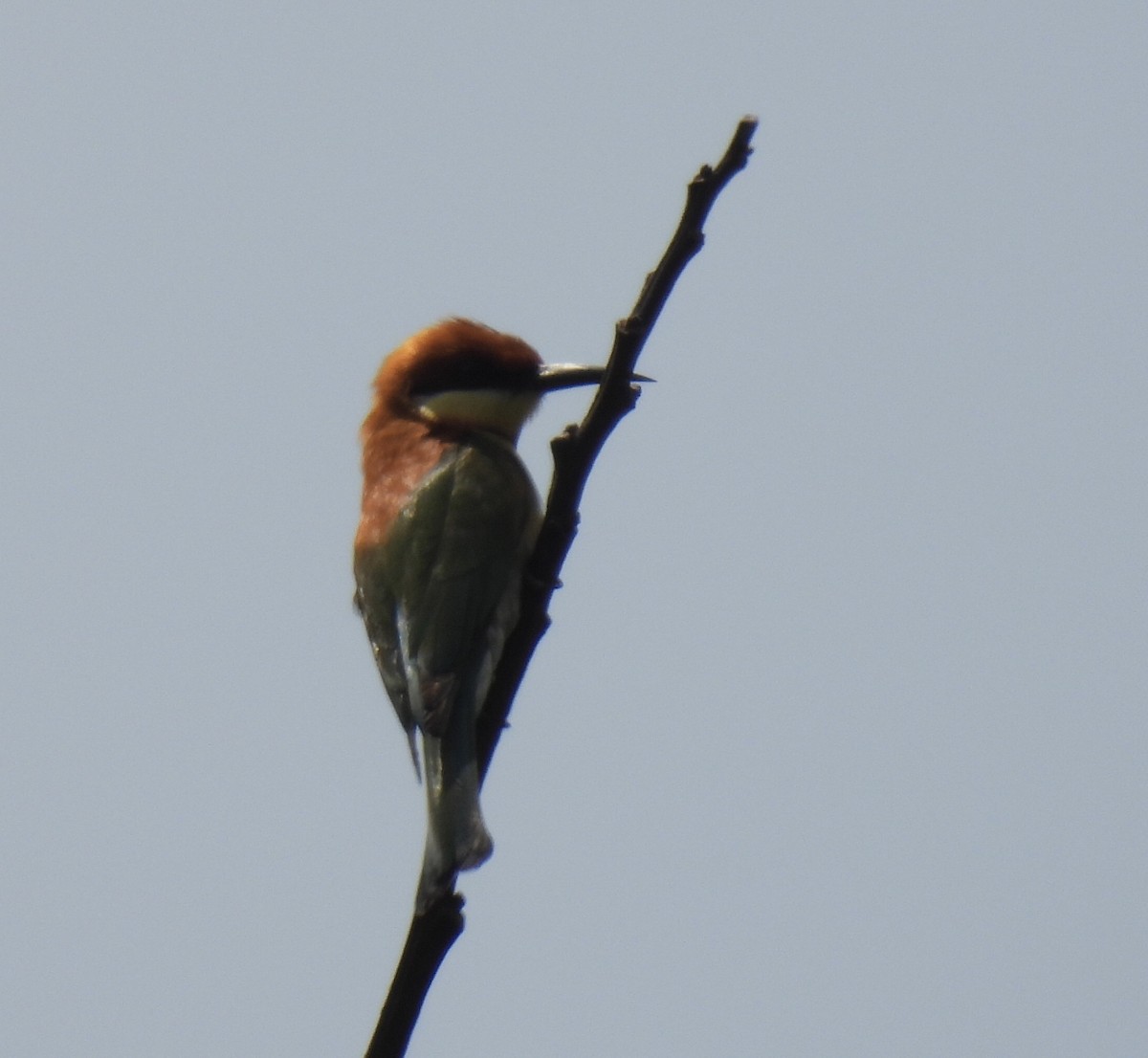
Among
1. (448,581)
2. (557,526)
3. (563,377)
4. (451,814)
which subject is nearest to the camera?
(557,526)

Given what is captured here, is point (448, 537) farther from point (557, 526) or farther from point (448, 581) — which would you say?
point (557, 526)

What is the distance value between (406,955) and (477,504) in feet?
5.81

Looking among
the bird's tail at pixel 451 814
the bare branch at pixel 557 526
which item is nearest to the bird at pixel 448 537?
the bird's tail at pixel 451 814

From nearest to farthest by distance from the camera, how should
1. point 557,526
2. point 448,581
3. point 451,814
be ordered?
point 557,526
point 451,814
point 448,581

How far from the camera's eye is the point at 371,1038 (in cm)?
203

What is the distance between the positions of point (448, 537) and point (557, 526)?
3.24 ft

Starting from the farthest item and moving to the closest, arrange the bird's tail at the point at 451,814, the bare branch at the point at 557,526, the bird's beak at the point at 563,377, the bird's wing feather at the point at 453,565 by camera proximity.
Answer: the bird's beak at the point at 563,377 → the bird's wing feather at the point at 453,565 → the bird's tail at the point at 451,814 → the bare branch at the point at 557,526

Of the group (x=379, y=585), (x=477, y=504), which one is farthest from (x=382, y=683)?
(x=477, y=504)

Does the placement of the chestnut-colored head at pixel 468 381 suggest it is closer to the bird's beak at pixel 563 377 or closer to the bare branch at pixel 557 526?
the bird's beak at pixel 563 377

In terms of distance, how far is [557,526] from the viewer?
110 inches

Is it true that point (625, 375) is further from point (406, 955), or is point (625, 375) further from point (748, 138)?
point (406, 955)

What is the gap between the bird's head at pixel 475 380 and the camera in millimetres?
4414

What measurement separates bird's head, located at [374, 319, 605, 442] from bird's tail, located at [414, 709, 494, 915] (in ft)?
4.20

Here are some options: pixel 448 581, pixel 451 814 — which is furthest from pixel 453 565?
pixel 451 814
